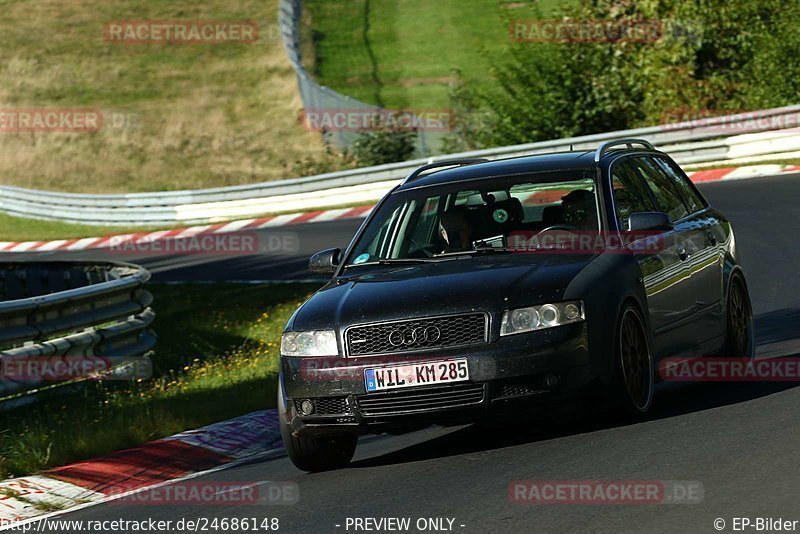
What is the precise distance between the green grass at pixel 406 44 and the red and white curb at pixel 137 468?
3822cm

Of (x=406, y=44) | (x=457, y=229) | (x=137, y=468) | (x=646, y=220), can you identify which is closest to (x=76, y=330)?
(x=137, y=468)

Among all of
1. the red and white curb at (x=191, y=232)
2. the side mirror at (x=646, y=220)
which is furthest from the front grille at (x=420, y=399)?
the red and white curb at (x=191, y=232)

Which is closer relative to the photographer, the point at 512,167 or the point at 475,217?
the point at 475,217

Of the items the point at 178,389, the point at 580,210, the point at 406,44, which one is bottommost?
the point at 178,389

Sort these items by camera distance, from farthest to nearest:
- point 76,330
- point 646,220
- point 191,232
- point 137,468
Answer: point 191,232, point 76,330, point 137,468, point 646,220

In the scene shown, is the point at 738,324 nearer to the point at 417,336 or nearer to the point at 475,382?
the point at 475,382

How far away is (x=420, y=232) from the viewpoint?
29.7ft

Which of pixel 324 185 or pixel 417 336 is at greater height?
pixel 417 336

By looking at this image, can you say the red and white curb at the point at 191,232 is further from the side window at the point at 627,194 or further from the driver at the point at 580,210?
the driver at the point at 580,210

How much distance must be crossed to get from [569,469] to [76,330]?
653 centimetres

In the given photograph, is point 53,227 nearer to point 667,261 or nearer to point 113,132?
point 113,132

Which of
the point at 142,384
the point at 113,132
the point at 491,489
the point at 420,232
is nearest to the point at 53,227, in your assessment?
the point at 113,132

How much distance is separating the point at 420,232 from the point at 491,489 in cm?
254

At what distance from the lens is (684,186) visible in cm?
1020
